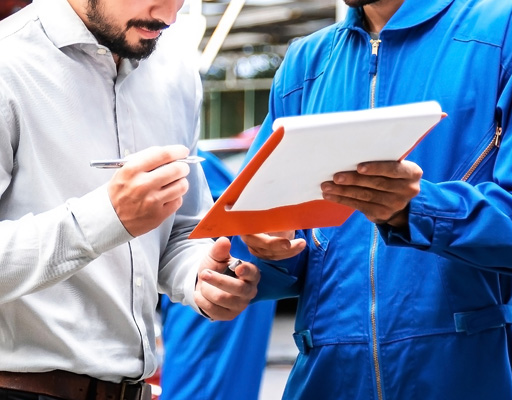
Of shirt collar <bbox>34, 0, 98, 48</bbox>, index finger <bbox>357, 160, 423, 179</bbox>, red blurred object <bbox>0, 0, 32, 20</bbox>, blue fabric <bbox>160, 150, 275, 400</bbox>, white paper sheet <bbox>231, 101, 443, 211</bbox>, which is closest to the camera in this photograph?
white paper sheet <bbox>231, 101, 443, 211</bbox>

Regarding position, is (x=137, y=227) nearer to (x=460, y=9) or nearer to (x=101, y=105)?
(x=101, y=105)

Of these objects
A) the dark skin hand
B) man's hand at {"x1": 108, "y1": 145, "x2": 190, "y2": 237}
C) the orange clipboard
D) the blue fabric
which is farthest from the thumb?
the blue fabric

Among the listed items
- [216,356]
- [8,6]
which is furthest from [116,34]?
[8,6]

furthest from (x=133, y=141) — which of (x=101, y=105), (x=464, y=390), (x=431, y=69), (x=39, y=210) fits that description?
(x=464, y=390)

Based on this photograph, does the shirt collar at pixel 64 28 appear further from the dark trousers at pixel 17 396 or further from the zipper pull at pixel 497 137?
the zipper pull at pixel 497 137

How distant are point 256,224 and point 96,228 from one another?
33 cm

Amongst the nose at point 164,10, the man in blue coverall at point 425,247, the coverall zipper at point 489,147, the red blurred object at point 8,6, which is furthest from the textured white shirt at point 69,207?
the red blurred object at point 8,6

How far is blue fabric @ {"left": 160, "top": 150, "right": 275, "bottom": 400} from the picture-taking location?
295 centimetres

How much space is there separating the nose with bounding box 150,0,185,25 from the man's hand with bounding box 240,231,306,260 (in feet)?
1.74

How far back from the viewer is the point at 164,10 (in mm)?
2076

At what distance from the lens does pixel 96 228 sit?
71.0 inches

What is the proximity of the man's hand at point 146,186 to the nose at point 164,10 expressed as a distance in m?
0.40

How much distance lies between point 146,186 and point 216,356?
134 cm

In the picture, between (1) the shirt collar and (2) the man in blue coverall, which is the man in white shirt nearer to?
(1) the shirt collar
